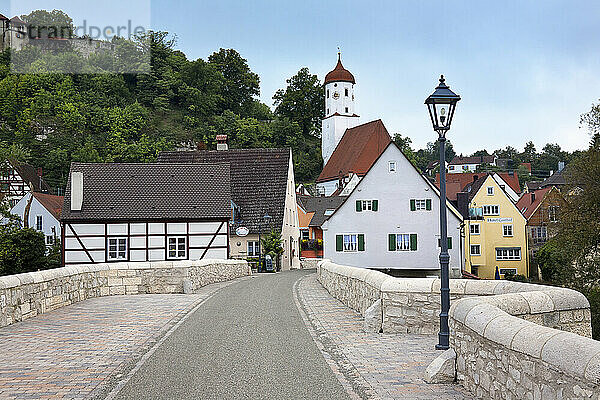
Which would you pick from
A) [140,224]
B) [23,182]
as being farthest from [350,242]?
[23,182]

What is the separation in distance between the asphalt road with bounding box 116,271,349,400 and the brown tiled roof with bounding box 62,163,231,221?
2376 centimetres

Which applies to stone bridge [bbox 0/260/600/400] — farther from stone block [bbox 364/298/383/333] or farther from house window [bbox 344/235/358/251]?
house window [bbox 344/235/358/251]

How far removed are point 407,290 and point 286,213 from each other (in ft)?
124

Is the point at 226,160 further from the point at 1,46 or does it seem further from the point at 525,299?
the point at 1,46

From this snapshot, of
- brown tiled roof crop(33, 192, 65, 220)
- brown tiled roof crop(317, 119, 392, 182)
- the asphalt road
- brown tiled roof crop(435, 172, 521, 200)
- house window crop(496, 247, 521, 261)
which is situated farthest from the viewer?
brown tiled roof crop(317, 119, 392, 182)

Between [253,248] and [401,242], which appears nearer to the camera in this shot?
[401,242]

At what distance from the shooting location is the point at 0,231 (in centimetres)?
3234

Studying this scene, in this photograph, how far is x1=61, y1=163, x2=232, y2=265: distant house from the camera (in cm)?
3856

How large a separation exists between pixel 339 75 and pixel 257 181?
50.0 m

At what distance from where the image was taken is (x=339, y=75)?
9731 centimetres

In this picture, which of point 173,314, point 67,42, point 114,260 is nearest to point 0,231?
point 114,260

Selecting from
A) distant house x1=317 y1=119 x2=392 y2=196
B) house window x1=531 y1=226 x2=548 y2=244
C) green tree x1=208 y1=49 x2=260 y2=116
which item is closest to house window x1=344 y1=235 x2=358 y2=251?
house window x1=531 y1=226 x2=548 y2=244

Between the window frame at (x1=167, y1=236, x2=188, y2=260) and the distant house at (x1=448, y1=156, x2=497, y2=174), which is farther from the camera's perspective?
the distant house at (x1=448, y1=156, x2=497, y2=174)

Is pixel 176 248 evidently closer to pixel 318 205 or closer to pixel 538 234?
pixel 318 205
